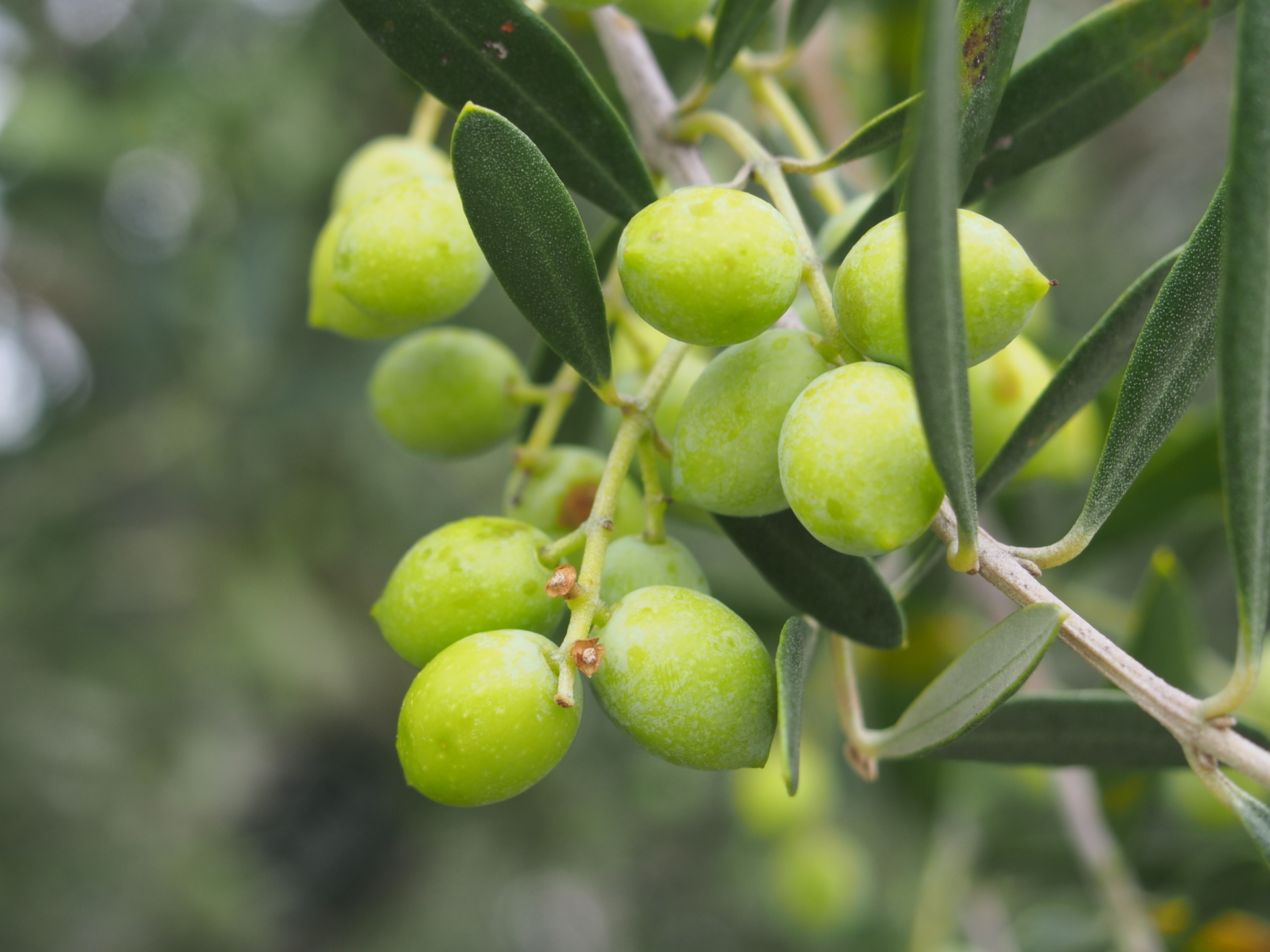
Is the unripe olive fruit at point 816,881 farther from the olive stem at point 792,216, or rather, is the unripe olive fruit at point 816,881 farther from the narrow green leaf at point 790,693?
the olive stem at point 792,216

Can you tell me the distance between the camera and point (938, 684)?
0.71 meters

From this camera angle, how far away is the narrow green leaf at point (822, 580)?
29.8 inches

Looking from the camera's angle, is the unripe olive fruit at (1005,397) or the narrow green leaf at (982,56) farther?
the unripe olive fruit at (1005,397)

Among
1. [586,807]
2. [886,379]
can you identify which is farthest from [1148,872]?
[586,807]

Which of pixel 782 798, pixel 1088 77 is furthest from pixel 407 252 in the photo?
pixel 782 798

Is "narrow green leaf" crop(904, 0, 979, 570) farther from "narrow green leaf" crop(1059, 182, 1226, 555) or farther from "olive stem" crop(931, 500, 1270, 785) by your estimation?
"narrow green leaf" crop(1059, 182, 1226, 555)

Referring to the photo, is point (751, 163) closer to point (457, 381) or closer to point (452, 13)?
point (452, 13)

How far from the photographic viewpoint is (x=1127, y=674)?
0.62 m

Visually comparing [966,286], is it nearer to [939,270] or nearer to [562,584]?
[939,270]

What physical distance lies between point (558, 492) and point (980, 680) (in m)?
0.41

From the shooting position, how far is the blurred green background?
6.70 feet

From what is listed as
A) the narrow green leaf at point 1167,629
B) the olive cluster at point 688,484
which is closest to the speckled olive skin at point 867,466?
the olive cluster at point 688,484

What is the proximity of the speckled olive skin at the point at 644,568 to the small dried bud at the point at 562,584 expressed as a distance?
0.05 metres

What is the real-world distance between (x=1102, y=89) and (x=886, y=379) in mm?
505
